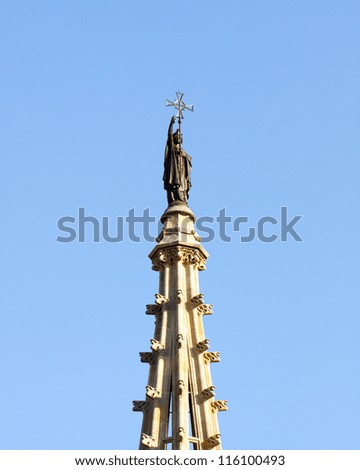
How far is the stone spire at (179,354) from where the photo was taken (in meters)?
59.5

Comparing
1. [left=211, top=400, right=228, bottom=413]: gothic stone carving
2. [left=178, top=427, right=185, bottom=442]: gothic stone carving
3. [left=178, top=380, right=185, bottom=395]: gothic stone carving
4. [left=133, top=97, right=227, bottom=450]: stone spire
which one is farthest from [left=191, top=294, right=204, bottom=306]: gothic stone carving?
[left=178, top=427, right=185, bottom=442]: gothic stone carving

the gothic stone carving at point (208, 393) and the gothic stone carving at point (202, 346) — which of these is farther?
the gothic stone carving at point (202, 346)

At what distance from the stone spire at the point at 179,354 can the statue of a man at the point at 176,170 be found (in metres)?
0.89

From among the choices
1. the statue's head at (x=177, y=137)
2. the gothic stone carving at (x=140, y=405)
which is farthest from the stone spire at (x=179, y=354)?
the statue's head at (x=177, y=137)

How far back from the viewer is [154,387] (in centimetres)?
6069

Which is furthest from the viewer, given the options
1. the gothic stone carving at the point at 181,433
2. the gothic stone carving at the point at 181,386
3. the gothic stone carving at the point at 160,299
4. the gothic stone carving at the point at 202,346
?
the gothic stone carving at the point at 160,299

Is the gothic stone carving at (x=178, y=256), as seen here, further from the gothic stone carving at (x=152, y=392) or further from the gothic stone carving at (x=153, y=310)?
the gothic stone carving at (x=152, y=392)

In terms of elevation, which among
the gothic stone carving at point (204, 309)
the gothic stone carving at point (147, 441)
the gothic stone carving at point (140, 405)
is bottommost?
the gothic stone carving at point (147, 441)

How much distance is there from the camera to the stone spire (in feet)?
195

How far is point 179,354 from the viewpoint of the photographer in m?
61.1

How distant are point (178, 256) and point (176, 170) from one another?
4136mm

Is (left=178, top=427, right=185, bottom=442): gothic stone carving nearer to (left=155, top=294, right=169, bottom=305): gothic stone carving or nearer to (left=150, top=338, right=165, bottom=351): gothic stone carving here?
(left=150, top=338, right=165, bottom=351): gothic stone carving
